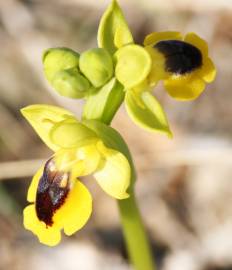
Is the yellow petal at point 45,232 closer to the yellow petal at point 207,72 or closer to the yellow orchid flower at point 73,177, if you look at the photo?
the yellow orchid flower at point 73,177

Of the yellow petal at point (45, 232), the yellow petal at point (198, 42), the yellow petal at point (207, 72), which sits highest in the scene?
the yellow petal at point (198, 42)

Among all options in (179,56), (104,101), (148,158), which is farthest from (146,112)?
(148,158)

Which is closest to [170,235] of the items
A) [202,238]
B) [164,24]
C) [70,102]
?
[202,238]

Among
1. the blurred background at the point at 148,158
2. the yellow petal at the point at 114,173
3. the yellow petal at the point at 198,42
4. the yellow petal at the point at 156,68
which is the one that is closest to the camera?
the yellow petal at the point at 114,173

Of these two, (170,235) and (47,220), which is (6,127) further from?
(47,220)

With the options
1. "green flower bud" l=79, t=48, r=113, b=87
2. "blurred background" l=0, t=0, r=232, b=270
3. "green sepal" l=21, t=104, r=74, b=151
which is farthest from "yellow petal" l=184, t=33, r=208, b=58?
"blurred background" l=0, t=0, r=232, b=270

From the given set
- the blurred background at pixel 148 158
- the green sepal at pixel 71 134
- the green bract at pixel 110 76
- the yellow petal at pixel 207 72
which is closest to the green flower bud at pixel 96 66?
the green bract at pixel 110 76
